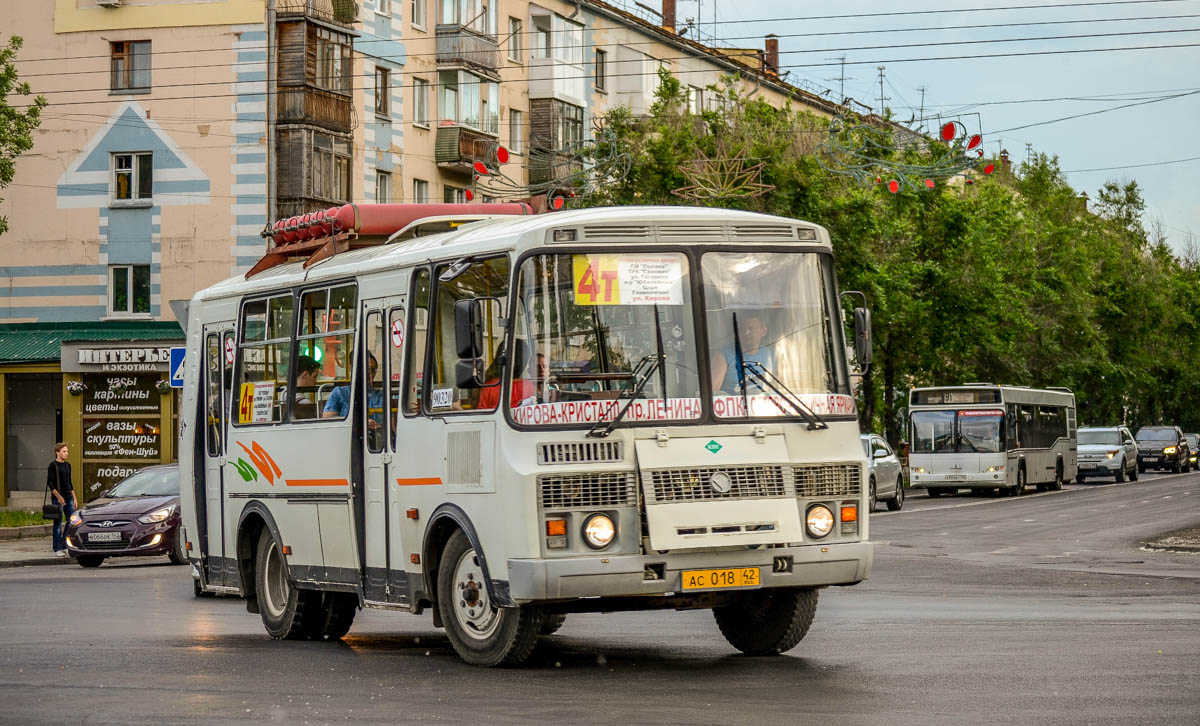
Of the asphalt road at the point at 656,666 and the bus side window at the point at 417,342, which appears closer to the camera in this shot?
the asphalt road at the point at 656,666

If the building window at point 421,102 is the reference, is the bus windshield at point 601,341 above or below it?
below

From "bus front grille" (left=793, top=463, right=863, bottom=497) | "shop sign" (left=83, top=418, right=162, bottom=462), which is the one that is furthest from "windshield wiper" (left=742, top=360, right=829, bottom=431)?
"shop sign" (left=83, top=418, right=162, bottom=462)

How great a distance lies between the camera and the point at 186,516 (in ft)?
53.5

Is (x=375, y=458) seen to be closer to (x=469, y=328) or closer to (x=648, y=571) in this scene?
(x=469, y=328)

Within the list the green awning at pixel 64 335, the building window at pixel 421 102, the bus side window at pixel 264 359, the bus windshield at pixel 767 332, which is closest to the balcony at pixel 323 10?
the building window at pixel 421 102

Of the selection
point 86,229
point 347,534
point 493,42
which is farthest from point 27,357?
point 347,534

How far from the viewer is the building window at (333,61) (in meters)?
45.3

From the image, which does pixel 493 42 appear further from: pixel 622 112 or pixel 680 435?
pixel 680 435

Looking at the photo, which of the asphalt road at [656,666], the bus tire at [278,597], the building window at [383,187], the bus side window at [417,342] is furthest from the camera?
the building window at [383,187]

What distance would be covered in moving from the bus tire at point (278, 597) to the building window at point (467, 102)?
123 ft

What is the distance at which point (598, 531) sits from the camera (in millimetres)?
11094

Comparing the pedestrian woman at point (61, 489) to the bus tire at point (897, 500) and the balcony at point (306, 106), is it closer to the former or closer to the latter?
the balcony at point (306, 106)

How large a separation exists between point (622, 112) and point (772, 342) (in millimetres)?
40437

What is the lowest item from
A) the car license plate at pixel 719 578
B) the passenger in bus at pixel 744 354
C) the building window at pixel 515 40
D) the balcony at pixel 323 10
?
the car license plate at pixel 719 578
